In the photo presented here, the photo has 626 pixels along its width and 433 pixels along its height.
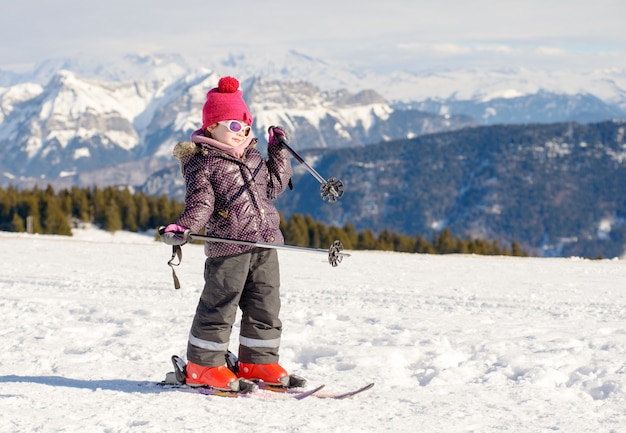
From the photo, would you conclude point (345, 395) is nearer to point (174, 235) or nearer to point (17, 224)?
point (174, 235)

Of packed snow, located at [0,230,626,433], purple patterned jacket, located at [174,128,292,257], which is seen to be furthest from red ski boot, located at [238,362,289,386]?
purple patterned jacket, located at [174,128,292,257]

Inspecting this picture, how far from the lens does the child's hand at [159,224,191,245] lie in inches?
214

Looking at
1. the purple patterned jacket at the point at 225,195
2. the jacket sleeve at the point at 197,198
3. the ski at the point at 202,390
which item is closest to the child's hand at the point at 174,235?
the jacket sleeve at the point at 197,198

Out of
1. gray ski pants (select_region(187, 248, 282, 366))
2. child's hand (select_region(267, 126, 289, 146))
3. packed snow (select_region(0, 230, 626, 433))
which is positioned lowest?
packed snow (select_region(0, 230, 626, 433))

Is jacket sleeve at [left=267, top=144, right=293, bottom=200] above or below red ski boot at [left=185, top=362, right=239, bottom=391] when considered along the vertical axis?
above

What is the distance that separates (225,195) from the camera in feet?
19.3

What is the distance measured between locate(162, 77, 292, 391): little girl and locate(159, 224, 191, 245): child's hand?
0.19 metres

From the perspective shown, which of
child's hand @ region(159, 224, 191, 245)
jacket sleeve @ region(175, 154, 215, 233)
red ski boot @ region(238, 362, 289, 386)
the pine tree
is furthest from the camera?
the pine tree

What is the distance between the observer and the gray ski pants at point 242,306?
19.2 feet

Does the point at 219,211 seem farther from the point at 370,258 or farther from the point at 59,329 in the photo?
the point at 370,258

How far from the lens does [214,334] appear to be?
5.92 metres

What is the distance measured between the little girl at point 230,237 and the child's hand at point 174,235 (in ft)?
0.63

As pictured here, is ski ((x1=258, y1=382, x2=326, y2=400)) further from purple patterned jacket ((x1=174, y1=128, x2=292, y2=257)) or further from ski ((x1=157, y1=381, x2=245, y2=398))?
purple patterned jacket ((x1=174, y1=128, x2=292, y2=257))

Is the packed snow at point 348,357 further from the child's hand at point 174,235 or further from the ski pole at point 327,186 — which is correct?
the ski pole at point 327,186
